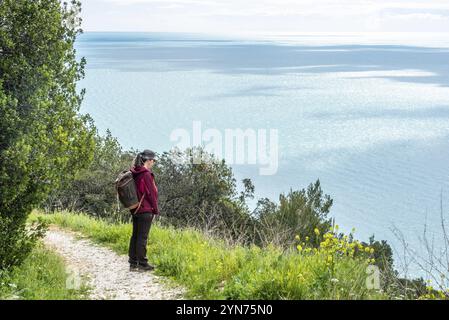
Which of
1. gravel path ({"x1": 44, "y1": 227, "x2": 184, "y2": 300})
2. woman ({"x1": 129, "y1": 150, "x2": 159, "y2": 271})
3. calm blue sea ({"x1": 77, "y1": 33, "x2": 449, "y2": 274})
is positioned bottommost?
gravel path ({"x1": 44, "y1": 227, "x2": 184, "y2": 300})

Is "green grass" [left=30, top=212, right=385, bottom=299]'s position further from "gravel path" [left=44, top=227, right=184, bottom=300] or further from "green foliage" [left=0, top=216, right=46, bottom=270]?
"green foliage" [left=0, top=216, right=46, bottom=270]

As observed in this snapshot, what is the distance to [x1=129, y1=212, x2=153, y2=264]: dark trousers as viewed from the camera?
9.64 meters

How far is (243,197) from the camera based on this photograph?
1501 inches

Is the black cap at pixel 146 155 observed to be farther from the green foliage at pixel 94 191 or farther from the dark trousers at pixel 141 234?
the green foliage at pixel 94 191

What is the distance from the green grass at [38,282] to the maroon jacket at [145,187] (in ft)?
5.43

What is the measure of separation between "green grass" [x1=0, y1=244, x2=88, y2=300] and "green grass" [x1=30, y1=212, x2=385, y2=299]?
1.58 meters

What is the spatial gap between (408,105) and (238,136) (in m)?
70.5

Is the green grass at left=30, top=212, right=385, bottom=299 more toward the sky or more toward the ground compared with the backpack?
more toward the ground

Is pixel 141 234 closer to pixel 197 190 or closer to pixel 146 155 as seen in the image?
pixel 146 155

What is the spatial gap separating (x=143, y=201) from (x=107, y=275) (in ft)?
4.79

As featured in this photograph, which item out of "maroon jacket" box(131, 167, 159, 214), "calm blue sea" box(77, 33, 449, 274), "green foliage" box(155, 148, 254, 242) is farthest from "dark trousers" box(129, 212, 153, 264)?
"calm blue sea" box(77, 33, 449, 274)

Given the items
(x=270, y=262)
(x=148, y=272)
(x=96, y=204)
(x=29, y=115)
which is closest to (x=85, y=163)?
(x=29, y=115)

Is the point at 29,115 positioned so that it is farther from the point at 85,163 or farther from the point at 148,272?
the point at 148,272

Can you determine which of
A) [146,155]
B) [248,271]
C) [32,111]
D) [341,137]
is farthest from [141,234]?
[341,137]
